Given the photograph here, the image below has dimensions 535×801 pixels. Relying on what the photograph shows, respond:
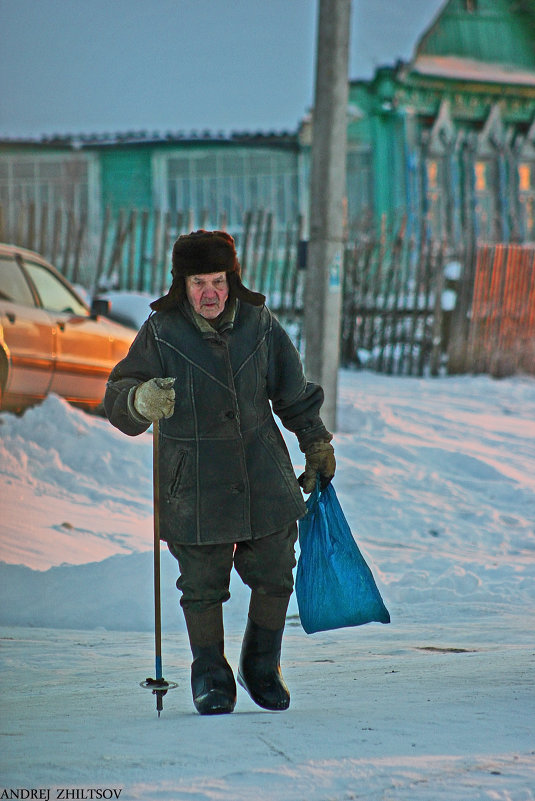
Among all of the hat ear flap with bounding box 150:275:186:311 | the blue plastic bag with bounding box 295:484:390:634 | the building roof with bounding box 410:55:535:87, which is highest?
the building roof with bounding box 410:55:535:87

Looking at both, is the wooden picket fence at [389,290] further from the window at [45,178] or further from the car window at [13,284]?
the window at [45,178]

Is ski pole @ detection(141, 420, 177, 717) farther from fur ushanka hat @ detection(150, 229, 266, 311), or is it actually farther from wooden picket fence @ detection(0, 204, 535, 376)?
wooden picket fence @ detection(0, 204, 535, 376)

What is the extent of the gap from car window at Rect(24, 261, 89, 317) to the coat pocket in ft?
18.6

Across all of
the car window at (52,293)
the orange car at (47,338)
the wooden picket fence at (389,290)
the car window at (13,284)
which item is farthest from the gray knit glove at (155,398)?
the wooden picket fence at (389,290)

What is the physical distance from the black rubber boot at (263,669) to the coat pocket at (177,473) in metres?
0.53

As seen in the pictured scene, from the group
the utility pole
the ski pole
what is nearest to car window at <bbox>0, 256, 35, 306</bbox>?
the utility pole

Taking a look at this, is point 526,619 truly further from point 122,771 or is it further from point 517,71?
point 517,71

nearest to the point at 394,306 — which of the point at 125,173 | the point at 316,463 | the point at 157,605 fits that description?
the point at 125,173

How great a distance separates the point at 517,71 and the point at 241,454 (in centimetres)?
2158

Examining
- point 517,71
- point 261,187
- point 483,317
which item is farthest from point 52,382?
point 517,71

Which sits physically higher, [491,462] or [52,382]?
[52,382]

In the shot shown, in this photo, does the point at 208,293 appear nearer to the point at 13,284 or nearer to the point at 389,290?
the point at 13,284

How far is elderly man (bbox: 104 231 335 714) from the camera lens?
12.0ft

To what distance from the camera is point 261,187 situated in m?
21.7
